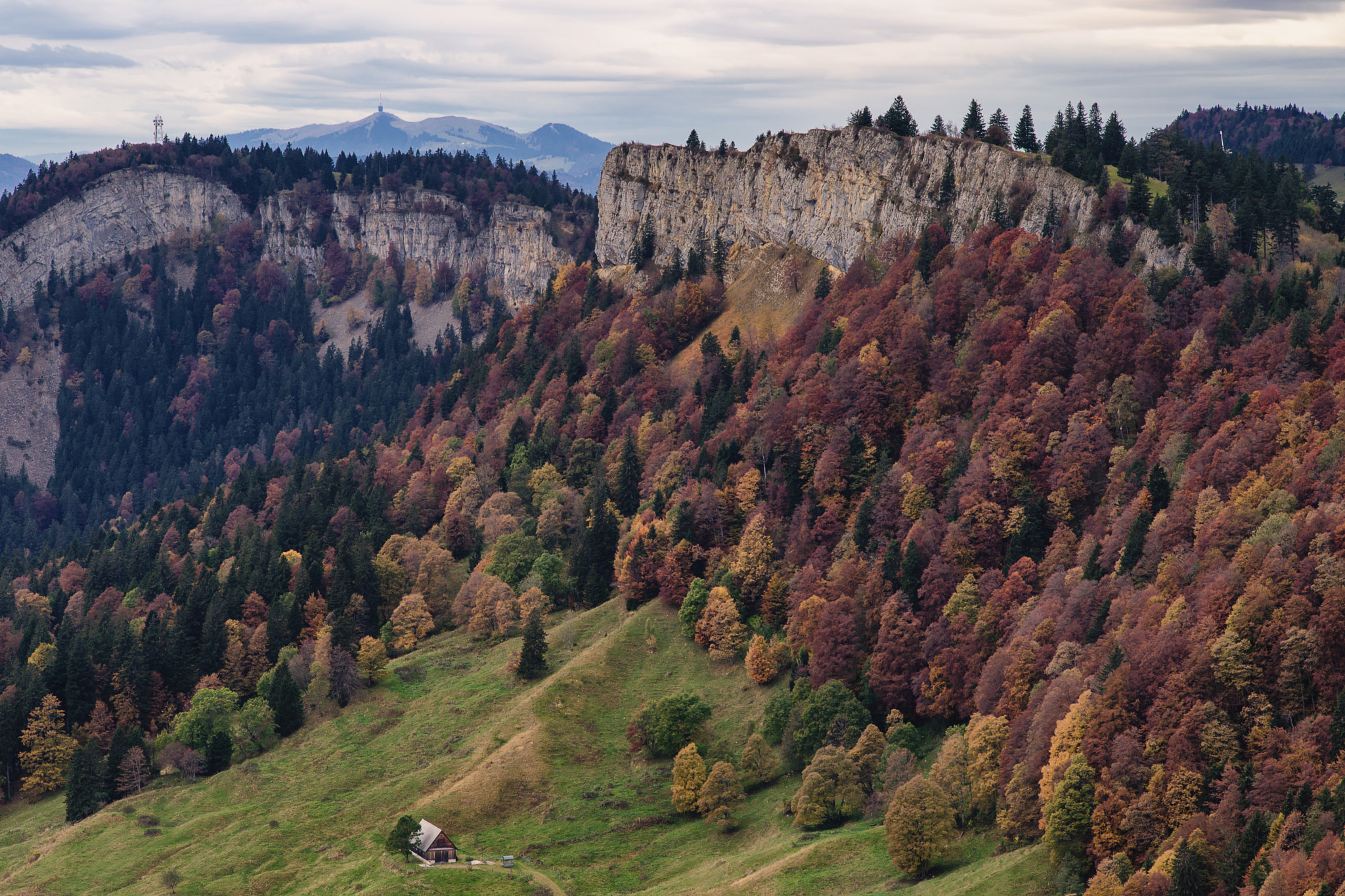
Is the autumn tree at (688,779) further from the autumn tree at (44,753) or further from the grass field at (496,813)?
the autumn tree at (44,753)

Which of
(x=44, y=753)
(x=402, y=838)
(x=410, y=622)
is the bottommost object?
(x=44, y=753)

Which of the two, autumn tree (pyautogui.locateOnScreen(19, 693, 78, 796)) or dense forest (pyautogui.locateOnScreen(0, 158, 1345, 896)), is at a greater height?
dense forest (pyautogui.locateOnScreen(0, 158, 1345, 896))

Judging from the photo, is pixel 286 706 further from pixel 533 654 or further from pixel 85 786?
pixel 533 654

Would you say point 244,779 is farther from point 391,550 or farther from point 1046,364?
point 1046,364

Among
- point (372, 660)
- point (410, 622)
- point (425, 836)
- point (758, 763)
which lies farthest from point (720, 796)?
point (410, 622)

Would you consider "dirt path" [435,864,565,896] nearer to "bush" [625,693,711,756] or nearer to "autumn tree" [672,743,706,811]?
"autumn tree" [672,743,706,811]

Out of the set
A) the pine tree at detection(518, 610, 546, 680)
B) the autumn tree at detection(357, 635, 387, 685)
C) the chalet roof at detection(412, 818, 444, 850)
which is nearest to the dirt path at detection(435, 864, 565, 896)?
the chalet roof at detection(412, 818, 444, 850)

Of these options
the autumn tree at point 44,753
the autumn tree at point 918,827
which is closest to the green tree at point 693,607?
the autumn tree at point 918,827
